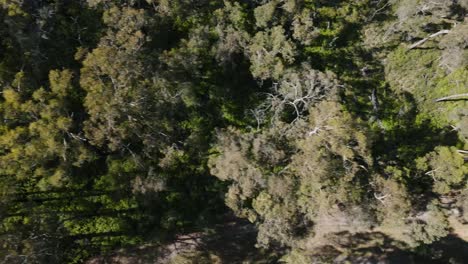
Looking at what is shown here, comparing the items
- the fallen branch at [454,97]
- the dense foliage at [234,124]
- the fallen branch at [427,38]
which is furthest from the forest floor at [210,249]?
the fallen branch at [427,38]

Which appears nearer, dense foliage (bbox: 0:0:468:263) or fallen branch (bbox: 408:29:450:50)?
dense foliage (bbox: 0:0:468:263)

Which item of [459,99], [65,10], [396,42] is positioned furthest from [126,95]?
[459,99]

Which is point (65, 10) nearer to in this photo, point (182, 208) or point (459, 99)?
point (182, 208)

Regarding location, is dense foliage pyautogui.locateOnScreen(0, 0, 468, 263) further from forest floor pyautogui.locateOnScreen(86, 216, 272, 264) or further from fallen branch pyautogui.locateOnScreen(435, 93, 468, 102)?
forest floor pyautogui.locateOnScreen(86, 216, 272, 264)

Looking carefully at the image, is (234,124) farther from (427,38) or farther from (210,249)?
(427,38)

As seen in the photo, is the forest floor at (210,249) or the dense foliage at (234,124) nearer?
the dense foliage at (234,124)

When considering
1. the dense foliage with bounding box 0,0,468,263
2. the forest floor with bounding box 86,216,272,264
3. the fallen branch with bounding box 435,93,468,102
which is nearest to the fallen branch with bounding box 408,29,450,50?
the dense foliage with bounding box 0,0,468,263

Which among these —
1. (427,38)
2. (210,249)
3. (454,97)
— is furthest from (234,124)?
(454,97)

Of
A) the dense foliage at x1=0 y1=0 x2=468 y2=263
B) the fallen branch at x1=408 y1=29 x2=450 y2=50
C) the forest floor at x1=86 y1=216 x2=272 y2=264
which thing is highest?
the fallen branch at x1=408 y1=29 x2=450 y2=50

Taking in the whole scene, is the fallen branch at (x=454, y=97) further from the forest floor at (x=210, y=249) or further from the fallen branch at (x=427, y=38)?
the forest floor at (x=210, y=249)
